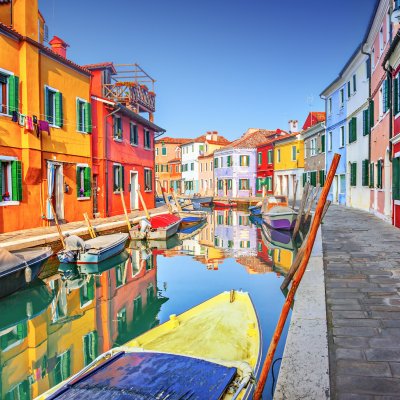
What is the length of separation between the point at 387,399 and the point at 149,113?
26916mm

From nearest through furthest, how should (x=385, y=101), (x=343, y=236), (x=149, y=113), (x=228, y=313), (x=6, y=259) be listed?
(x=228, y=313), (x=6, y=259), (x=343, y=236), (x=385, y=101), (x=149, y=113)

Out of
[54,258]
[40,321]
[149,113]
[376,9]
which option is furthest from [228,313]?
[149,113]

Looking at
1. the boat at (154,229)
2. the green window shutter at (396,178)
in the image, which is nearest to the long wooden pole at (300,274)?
the green window shutter at (396,178)

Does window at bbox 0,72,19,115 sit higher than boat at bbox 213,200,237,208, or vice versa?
window at bbox 0,72,19,115

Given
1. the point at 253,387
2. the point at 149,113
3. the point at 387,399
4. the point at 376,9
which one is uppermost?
the point at 376,9

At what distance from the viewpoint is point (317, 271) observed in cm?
708

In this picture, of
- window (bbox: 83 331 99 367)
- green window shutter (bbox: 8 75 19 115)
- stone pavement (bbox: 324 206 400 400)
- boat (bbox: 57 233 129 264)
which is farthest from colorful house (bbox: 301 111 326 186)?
window (bbox: 83 331 99 367)

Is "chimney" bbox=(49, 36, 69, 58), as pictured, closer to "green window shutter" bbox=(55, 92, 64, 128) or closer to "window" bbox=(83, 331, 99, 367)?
"green window shutter" bbox=(55, 92, 64, 128)

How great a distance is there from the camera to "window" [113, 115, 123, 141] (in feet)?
70.8

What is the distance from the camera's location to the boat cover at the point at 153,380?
3307mm

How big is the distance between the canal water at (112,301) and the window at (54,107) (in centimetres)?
607

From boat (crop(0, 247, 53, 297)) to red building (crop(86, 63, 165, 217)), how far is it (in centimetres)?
974

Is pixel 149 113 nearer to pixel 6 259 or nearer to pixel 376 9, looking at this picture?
pixel 376 9

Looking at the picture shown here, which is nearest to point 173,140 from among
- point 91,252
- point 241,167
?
point 241,167
